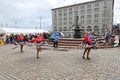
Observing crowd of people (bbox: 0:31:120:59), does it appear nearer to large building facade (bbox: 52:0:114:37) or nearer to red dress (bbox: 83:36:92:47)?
red dress (bbox: 83:36:92:47)

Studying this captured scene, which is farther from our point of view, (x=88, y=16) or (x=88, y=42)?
(x=88, y=16)

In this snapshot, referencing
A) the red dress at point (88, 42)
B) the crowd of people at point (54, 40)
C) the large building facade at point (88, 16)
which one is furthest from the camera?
the large building facade at point (88, 16)

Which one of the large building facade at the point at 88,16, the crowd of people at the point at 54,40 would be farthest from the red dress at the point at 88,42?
the large building facade at the point at 88,16

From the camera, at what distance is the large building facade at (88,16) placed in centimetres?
8594

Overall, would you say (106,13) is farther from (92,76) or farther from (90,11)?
(92,76)

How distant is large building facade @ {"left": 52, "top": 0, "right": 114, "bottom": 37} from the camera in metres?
85.9

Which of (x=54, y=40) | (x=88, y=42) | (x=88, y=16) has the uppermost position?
(x=88, y=16)

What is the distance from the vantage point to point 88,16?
310 ft

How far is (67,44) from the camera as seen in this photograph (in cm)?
2150

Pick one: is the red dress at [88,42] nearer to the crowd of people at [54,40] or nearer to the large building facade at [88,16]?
the crowd of people at [54,40]

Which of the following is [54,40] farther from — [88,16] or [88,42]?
[88,16]

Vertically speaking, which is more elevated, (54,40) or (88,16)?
(88,16)

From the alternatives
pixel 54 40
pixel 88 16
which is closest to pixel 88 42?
pixel 54 40

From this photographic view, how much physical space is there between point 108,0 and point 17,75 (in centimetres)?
8437
